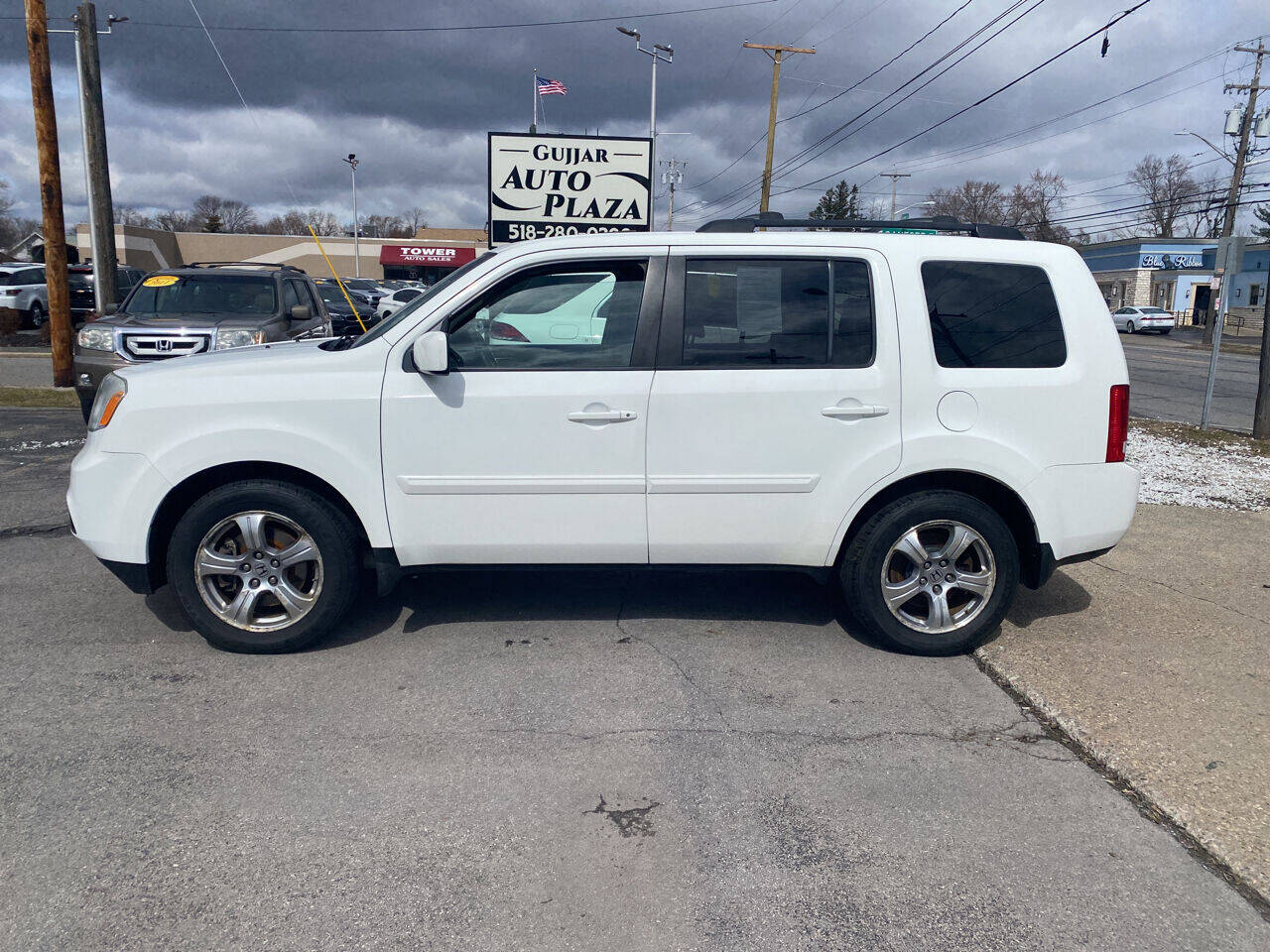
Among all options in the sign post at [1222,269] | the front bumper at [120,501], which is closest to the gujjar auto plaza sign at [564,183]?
the sign post at [1222,269]

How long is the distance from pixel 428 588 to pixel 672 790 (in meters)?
2.60

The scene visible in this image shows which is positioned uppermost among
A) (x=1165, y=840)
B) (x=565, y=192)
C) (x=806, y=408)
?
(x=565, y=192)

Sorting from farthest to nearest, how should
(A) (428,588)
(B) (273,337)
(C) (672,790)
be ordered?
(B) (273,337), (A) (428,588), (C) (672,790)

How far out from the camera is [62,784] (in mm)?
3393

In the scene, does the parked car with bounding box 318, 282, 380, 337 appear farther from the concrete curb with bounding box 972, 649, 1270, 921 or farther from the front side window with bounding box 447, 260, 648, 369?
the concrete curb with bounding box 972, 649, 1270, 921

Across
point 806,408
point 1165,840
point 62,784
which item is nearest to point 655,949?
point 1165,840

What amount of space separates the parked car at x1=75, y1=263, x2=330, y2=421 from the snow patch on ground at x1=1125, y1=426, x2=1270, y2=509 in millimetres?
8428

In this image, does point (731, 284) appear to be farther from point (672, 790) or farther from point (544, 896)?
point (544, 896)

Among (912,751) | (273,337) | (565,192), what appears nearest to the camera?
(912,751)

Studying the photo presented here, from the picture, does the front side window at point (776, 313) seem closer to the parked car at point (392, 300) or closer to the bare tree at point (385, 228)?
the parked car at point (392, 300)

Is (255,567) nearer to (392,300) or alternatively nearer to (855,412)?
(855,412)

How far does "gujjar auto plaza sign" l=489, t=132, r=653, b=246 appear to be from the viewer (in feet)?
44.4

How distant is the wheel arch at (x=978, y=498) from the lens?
182 inches

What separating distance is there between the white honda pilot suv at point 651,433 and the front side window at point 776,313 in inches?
0.4
